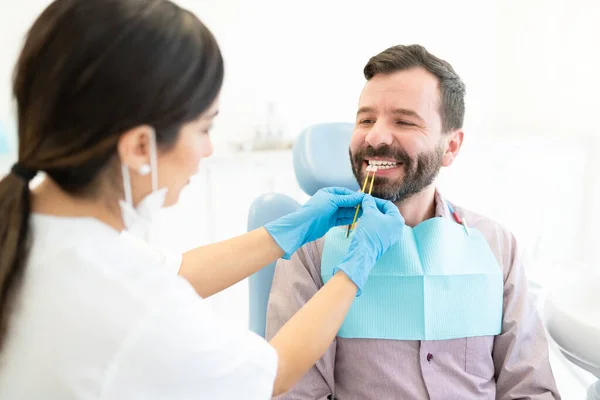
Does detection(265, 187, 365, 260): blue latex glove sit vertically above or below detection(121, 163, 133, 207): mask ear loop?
below

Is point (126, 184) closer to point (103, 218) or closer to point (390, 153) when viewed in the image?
point (103, 218)

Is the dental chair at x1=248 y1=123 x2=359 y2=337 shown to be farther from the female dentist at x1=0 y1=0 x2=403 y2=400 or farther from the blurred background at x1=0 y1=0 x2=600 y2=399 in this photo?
the blurred background at x1=0 y1=0 x2=600 y2=399

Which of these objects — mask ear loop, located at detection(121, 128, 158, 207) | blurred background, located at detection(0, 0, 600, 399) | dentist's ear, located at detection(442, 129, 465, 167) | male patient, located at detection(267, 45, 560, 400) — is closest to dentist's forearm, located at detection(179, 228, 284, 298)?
male patient, located at detection(267, 45, 560, 400)

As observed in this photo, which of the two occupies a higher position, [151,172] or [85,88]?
[85,88]

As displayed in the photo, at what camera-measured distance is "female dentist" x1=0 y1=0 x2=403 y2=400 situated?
614 millimetres

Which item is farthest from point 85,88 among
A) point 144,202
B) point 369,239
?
point 369,239

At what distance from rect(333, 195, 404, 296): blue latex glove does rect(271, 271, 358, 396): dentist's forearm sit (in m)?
0.06

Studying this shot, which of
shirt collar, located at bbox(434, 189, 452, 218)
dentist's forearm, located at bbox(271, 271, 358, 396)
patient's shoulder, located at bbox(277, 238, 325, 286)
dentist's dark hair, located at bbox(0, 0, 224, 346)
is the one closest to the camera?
dentist's dark hair, located at bbox(0, 0, 224, 346)

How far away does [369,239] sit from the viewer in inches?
39.7

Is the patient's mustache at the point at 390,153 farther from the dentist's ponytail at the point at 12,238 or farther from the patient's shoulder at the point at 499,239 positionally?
the dentist's ponytail at the point at 12,238

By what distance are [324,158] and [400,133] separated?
1.00 ft

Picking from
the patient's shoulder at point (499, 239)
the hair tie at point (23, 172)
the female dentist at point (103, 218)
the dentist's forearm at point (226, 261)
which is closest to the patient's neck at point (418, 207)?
the patient's shoulder at point (499, 239)

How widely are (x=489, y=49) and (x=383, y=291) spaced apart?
2221mm

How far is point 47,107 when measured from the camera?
24.2 inches
